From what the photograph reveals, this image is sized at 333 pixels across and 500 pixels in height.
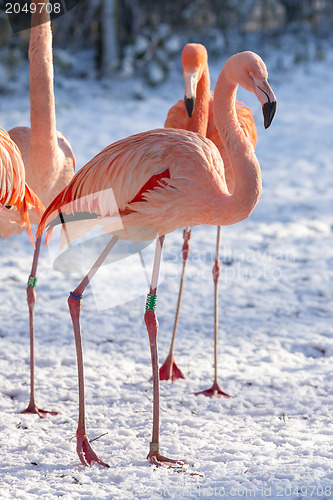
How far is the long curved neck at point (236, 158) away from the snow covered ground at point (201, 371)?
1.02 m

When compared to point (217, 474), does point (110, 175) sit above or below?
above

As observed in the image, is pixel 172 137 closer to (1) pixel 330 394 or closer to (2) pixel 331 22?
(1) pixel 330 394

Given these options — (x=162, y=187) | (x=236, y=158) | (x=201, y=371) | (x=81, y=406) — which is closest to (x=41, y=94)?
(x=162, y=187)

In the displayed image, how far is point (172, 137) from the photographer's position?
2.60m

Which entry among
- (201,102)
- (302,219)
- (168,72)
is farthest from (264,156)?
(201,102)

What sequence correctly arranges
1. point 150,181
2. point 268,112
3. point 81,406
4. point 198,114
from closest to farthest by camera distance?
point 268,112, point 150,181, point 81,406, point 198,114

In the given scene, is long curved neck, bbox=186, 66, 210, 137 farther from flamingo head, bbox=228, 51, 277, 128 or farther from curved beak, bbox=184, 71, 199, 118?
flamingo head, bbox=228, 51, 277, 128

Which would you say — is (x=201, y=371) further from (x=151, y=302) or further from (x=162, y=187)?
(x=162, y=187)

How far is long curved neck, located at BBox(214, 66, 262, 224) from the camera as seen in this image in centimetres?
248

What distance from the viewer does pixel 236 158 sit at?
2562 millimetres

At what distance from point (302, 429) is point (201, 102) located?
1695 millimetres

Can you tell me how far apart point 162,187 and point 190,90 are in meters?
0.78

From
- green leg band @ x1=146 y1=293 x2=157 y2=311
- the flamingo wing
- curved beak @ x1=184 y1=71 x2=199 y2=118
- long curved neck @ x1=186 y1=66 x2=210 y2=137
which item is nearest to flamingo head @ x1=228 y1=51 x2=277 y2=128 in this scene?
the flamingo wing

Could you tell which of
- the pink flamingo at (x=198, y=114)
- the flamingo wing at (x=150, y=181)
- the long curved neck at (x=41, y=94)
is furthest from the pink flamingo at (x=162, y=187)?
the long curved neck at (x=41, y=94)
